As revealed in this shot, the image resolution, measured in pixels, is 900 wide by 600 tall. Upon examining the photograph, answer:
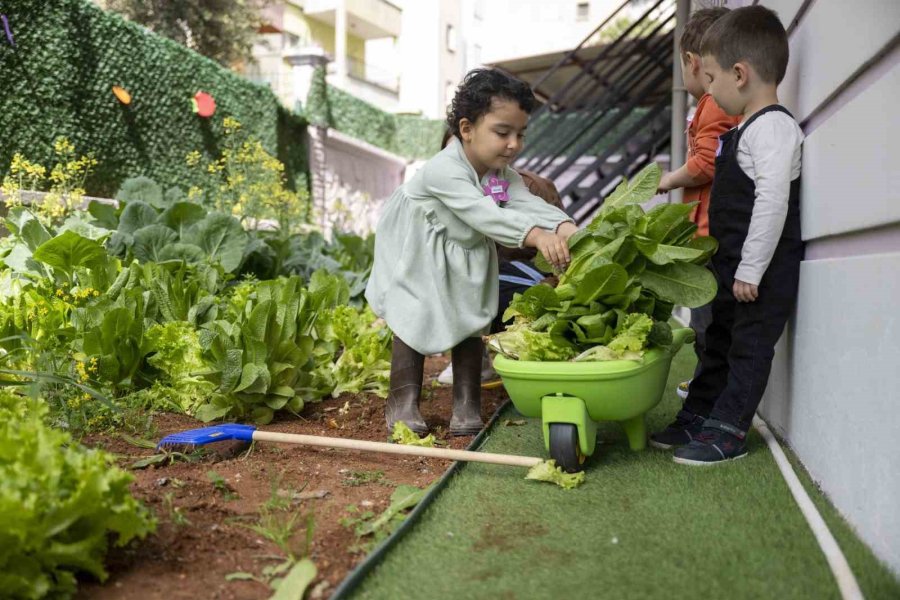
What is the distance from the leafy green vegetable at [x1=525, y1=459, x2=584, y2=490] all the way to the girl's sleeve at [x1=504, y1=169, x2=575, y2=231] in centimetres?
87

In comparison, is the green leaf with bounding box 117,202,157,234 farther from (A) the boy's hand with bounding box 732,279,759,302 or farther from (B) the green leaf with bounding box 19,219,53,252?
(A) the boy's hand with bounding box 732,279,759,302

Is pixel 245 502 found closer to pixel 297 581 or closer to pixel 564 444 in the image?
pixel 297 581

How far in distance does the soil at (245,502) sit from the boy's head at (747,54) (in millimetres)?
1596

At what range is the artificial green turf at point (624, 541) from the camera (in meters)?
1.57

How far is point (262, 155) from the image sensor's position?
268 inches

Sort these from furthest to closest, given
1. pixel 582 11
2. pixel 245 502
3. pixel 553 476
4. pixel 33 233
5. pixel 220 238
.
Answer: pixel 582 11 → pixel 220 238 → pixel 33 233 → pixel 553 476 → pixel 245 502

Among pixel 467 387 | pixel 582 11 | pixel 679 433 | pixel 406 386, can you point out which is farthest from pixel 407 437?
pixel 582 11

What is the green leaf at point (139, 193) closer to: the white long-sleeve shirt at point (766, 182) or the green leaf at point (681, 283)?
the green leaf at point (681, 283)

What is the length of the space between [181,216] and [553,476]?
3.18 metres

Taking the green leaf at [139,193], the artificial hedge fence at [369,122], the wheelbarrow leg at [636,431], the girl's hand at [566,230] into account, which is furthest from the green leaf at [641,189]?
the artificial hedge fence at [369,122]

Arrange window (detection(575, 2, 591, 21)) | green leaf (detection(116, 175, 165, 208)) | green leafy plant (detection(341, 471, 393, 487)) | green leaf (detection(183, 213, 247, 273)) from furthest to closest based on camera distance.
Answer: window (detection(575, 2, 591, 21))
green leaf (detection(116, 175, 165, 208))
green leaf (detection(183, 213, 247, 273))
green leafy plant (detection(341, 471, 393, 487))

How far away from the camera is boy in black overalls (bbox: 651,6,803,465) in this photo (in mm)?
2373

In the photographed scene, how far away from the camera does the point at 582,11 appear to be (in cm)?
2616

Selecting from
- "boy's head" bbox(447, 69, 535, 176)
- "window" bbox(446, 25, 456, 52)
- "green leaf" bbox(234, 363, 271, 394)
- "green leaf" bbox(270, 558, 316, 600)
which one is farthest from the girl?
"window" bbox(446, 25, 456, 52)
